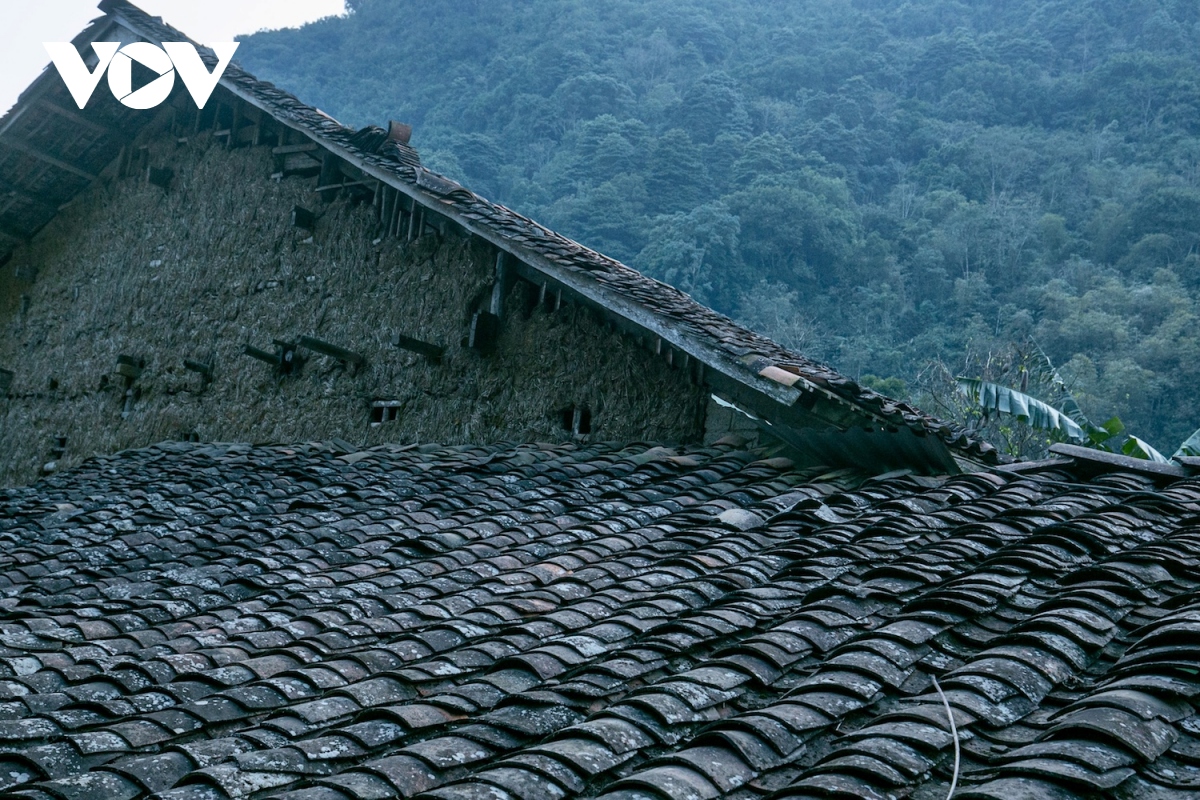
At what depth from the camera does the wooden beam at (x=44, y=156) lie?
13570 mm

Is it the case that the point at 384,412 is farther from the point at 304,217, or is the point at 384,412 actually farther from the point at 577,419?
the point at 304,217

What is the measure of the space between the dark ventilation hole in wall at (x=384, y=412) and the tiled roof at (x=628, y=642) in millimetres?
3038

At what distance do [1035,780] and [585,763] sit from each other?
1.16 meters

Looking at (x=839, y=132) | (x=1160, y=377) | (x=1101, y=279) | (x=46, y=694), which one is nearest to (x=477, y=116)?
(x=839, y=132)

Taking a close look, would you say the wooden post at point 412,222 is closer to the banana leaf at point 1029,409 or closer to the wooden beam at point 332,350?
the wooden beam at point 332,350

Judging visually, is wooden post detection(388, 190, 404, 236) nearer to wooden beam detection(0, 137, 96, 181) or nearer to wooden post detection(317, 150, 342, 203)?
wooden post detection(317, 150, 342, 203)

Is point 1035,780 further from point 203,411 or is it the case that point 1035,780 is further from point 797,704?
point 203,411

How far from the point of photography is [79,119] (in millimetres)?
13633

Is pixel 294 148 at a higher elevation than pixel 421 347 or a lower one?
higher

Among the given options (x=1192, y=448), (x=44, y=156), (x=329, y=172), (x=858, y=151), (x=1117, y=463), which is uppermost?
(x=858, y=151)

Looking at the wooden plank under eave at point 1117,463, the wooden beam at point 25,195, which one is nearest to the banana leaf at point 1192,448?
the wooden plank under eave at point 1117,463

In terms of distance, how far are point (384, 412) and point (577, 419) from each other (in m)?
2.33

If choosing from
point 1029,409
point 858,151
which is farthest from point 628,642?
point 858,151

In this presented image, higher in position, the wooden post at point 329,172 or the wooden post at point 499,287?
the wooden post at point 329,172
